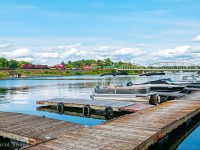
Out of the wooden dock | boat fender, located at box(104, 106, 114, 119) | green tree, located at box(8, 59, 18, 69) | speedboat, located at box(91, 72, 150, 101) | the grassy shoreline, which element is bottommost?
boat fender, located at box(104, 106, 114, 119)

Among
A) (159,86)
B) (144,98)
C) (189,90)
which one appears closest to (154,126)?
(144,98)

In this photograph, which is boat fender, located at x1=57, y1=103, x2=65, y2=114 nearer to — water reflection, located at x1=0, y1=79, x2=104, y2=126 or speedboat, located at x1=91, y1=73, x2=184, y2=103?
water reflection, located at x1=0, y1=79, x2=104, y2=126

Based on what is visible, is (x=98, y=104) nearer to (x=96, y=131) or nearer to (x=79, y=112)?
(x=79, y=112)

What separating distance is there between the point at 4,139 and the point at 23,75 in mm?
153210

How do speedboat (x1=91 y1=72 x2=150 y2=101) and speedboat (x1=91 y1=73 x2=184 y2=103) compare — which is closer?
speedboat (x1=91 y1=73 x2=184 y2=103)

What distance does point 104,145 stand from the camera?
9.31m

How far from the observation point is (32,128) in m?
13.8

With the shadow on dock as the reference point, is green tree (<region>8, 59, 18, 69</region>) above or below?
above

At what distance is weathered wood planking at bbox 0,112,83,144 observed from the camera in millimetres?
12148

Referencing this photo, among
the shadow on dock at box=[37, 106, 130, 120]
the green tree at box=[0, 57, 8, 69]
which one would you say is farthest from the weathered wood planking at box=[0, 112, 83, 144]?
the green tree at box=[0, 57, 8, 69]

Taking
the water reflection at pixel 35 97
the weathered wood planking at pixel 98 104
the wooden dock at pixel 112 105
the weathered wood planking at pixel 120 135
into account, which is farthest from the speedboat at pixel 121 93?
the weathered wood planking at pixel 120 135

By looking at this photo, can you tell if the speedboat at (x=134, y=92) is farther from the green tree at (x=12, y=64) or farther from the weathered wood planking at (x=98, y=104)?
the green tree at (x=12, y=64)

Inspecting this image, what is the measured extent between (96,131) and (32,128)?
13.8ft

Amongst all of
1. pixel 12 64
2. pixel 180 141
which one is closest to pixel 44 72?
pixel 12 64
